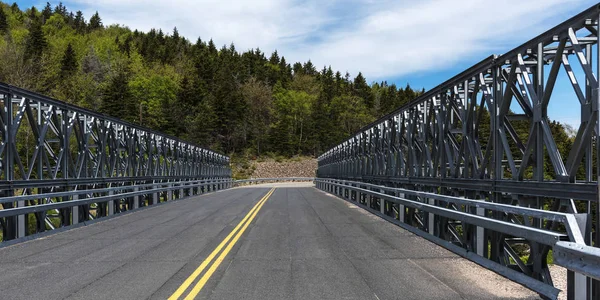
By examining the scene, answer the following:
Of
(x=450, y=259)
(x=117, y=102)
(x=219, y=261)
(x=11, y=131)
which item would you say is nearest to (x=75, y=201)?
(x=11, y=131)

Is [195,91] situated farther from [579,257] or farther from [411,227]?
[579,257]

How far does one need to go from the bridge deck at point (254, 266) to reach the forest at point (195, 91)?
61.5 m

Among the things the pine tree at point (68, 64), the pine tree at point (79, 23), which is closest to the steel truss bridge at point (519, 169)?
the pine tree at point (68, 64)

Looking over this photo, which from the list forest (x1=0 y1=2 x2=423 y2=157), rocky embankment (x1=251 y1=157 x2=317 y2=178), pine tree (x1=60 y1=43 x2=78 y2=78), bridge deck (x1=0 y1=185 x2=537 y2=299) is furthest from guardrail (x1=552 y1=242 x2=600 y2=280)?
pine tree (x1=60 y1=43 x2=78 y2=78)

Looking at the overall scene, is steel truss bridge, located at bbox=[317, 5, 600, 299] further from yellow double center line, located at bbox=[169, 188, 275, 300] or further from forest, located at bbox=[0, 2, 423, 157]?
forest, located at bbox=[0, 2, 423, 157]

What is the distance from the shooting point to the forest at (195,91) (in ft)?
307

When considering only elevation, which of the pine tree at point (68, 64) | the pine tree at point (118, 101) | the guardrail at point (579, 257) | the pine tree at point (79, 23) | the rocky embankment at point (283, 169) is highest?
the pine tree at point (79, 23)

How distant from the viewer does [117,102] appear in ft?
280

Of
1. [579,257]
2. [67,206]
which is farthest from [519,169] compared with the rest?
[67,206]

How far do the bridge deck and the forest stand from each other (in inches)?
2420

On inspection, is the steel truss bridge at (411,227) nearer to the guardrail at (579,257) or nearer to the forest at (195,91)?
the guardrail at (579,257)

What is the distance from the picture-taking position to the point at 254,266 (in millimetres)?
8305

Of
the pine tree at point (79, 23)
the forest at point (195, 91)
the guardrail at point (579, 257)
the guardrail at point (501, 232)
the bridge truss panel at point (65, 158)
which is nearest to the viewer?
the guardrail at point (579, 257)

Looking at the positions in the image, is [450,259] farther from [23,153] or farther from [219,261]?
[23,153]
